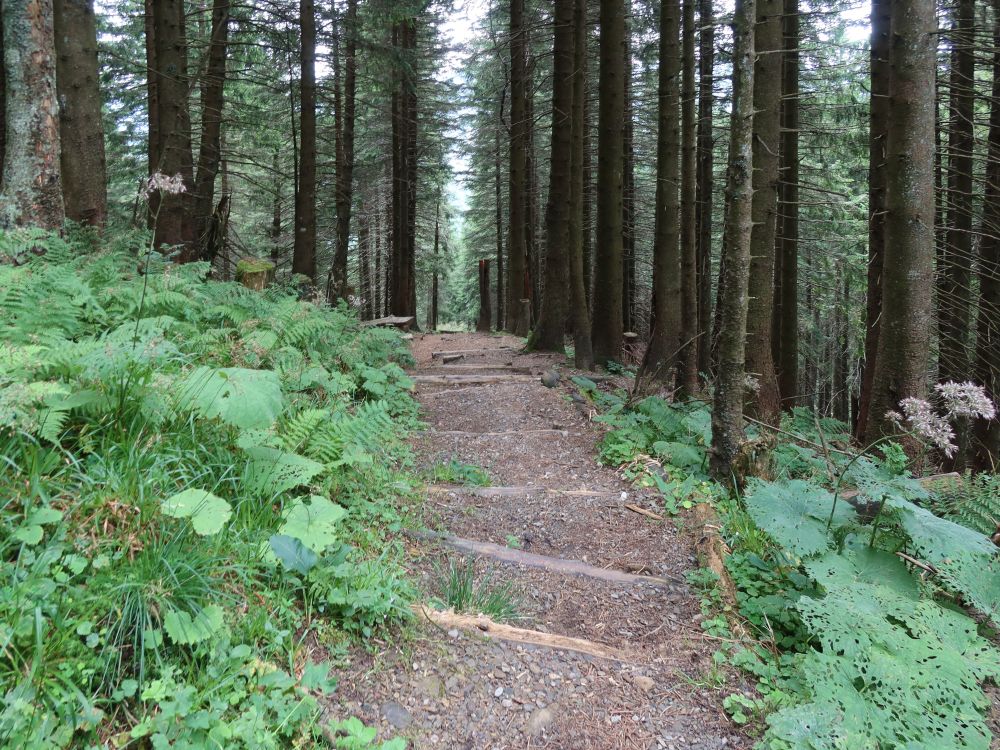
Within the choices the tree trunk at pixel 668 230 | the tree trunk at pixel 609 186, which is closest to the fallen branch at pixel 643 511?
the tree trunk at pixel 668 230

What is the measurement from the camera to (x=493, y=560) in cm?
372

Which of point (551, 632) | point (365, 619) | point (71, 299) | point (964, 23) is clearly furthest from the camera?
point (964, 23)

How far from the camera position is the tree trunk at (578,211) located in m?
10.1

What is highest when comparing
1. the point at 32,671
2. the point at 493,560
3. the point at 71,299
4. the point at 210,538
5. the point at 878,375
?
the point at 71,299

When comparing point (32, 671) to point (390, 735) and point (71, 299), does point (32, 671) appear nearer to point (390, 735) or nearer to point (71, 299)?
point (390, 735)

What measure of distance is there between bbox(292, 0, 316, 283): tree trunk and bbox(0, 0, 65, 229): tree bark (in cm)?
639

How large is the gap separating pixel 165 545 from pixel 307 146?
1148cm

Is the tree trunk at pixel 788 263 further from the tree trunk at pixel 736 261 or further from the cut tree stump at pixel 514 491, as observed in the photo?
the cut tree stump at pixel 514 491

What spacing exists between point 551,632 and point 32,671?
7.17ft

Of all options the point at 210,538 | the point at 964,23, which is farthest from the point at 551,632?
the point at 964,23

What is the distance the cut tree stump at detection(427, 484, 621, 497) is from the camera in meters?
4.71

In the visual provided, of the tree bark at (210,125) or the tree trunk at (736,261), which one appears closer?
the tree trunk at (736,261)

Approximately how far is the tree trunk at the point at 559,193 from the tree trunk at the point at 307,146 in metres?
4.85

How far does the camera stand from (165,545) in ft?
7.46
